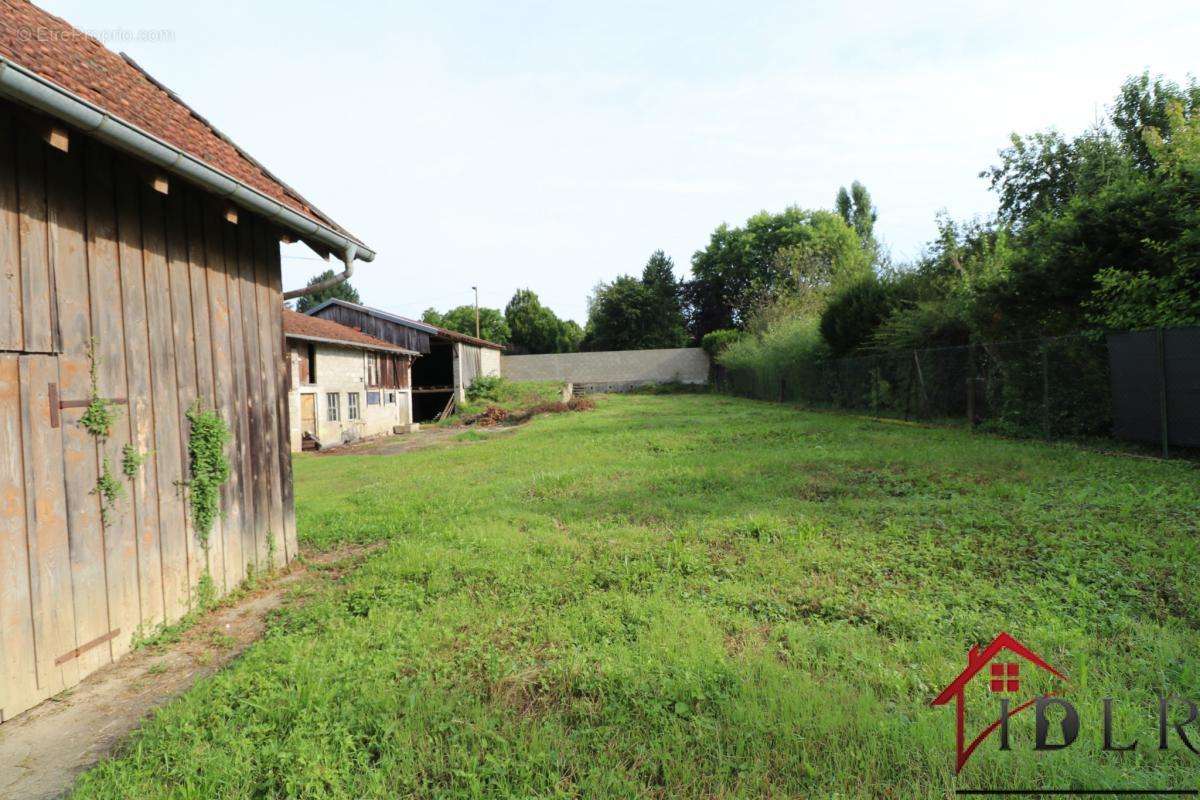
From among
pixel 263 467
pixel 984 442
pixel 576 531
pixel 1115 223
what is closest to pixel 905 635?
pixel 576 531

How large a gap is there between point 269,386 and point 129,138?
2274mm

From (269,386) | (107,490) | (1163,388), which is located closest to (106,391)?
(107,490)

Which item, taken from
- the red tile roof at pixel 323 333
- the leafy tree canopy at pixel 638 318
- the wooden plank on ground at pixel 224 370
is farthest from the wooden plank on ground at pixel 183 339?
the leafy tree canopy at pixel 638 318

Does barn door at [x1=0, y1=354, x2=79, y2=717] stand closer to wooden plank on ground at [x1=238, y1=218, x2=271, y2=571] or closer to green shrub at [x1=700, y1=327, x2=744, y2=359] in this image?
wooden plank on ground at [x1=238, y1=218, x2=271, y2=571]

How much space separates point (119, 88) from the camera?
3.66 m

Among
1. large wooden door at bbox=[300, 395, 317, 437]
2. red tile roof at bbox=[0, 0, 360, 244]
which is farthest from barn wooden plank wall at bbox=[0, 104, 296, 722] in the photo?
large wooden door at bbox=[300, 395, 317, 437]

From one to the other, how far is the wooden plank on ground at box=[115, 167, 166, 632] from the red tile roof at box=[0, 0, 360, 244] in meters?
0.43

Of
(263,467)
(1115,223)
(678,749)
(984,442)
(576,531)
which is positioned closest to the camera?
(678,749)

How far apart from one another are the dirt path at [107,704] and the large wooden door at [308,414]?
12.8m

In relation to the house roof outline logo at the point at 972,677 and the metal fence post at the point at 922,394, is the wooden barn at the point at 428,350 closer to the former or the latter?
the metal fence post at the point at 922,394

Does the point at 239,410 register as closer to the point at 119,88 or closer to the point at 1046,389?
Result: the point at 119,88

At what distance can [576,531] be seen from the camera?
529 cm

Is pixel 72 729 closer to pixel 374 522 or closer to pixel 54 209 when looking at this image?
pixel 54 209

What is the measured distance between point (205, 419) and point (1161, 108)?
2393 centimetres
